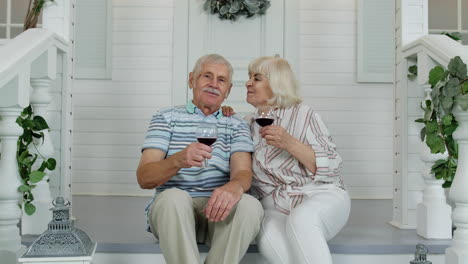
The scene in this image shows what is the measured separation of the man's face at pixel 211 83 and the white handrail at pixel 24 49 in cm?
77

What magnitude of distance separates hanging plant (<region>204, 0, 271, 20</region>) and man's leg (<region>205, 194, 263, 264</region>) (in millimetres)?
2647

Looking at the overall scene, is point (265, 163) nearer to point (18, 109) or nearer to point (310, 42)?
point (18, 109)

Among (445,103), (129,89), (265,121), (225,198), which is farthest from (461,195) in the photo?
(129,89)

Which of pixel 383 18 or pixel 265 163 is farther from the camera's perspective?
pixel 383 18

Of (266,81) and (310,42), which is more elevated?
(310,42)

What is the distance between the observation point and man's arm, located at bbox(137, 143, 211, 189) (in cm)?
203

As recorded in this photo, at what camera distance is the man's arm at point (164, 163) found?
2.03m

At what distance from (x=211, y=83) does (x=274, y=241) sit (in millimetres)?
768

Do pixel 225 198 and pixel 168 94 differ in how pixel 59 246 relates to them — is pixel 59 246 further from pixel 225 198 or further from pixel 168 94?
pixel 168 94

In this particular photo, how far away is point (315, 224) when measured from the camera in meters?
2.14

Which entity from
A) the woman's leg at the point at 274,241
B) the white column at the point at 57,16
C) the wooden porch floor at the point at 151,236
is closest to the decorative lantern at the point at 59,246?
the wooden porch floor at the point at 151,236

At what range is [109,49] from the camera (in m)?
4.61

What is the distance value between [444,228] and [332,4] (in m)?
2.53

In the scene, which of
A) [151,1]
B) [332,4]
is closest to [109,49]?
[151,1]
